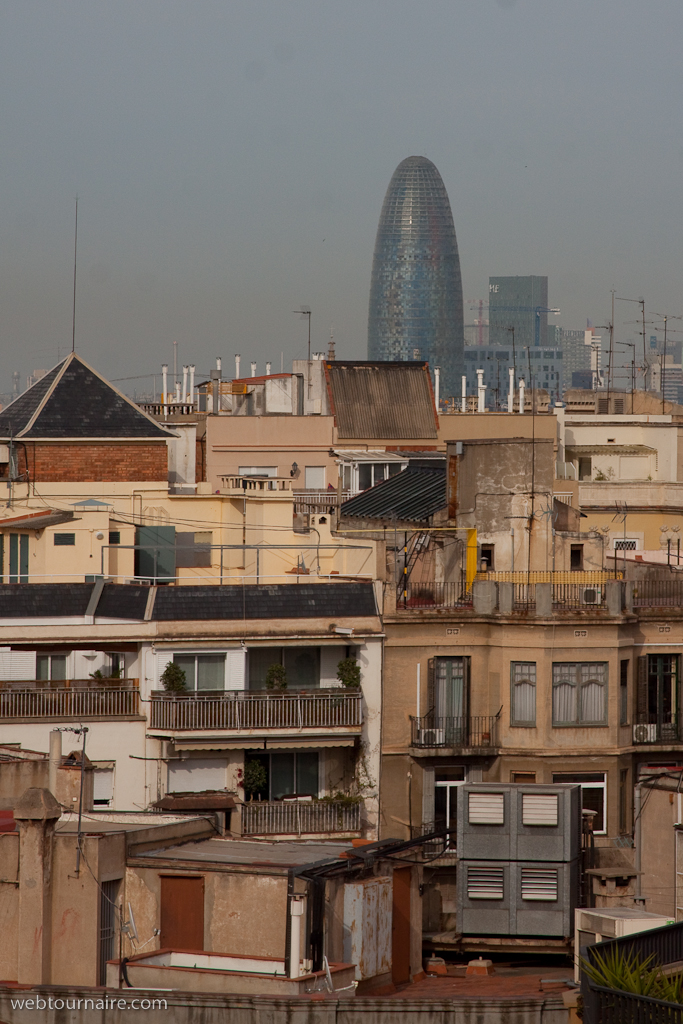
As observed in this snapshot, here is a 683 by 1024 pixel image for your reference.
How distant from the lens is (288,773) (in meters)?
43.1

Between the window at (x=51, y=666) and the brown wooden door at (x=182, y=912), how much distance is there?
13.4 meters

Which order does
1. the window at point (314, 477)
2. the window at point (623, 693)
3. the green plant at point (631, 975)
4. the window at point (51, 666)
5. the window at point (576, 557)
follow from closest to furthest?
the green plant at point (631, 975), the window at point (623, 693), the window at point (51, 666), the window at point (576, 557), the window at point (314, 477)

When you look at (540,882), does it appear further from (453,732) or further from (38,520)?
(38,520)

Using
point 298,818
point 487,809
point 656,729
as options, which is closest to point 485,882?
point 487,809

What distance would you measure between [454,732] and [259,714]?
5.14 m

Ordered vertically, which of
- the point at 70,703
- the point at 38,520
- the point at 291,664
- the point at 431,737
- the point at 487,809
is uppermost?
the point at 38,520

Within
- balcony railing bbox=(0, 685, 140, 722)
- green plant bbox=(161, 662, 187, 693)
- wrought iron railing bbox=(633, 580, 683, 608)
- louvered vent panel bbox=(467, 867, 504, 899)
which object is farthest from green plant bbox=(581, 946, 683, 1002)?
wrought iron railing bbox=(633, 580, 683, 608)

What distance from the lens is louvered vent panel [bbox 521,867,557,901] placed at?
3941cm

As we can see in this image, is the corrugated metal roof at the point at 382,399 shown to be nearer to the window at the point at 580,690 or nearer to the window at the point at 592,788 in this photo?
the window at the point at 580,690

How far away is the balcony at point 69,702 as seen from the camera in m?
41.8

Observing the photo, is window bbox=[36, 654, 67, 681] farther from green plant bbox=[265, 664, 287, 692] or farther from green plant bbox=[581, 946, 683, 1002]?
green plant bbox=[581, 946, 683, 1002]

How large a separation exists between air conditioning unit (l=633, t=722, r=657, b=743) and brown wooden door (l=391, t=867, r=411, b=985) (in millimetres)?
10505

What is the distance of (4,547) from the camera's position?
53.2 m

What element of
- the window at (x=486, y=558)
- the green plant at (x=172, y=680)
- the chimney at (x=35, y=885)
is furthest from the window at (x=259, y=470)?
the chimney at (x=35, y=885)
